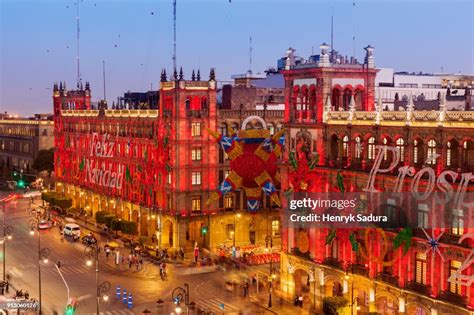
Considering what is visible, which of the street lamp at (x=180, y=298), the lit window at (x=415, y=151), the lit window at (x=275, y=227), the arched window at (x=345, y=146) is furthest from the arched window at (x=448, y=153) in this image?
the lit window at (x=275, y=227)

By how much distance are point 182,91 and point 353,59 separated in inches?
1133

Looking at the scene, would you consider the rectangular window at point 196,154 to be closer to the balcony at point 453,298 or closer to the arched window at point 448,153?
the arched window at point 448,153

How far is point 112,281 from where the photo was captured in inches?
3147

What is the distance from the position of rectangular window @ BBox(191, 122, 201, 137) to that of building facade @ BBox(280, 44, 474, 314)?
76.9ft

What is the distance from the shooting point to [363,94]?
236 feet

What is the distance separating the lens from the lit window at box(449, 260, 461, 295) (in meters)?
55.0

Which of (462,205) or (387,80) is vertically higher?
(387,80)

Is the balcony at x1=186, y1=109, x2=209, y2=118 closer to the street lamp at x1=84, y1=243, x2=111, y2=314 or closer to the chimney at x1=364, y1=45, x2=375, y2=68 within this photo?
the street lamp at x1=84, y1=243, x2=111, y2=314

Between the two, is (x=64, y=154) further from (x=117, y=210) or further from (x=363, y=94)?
(x=363, y=94)

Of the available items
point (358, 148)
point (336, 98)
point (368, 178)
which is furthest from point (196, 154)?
point (368, 178)

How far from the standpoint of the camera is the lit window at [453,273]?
5505 cm

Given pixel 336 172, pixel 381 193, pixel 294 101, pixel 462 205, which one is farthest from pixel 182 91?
pixel 462 205

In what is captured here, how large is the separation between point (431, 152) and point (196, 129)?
141 feet

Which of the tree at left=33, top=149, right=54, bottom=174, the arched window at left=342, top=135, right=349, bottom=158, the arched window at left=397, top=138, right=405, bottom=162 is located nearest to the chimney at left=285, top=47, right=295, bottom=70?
the arched window at left=342, top=135, right=349, bottom=158
